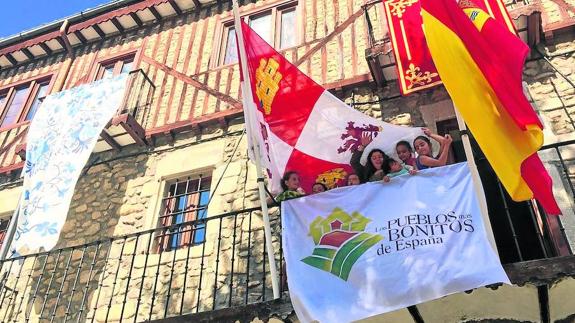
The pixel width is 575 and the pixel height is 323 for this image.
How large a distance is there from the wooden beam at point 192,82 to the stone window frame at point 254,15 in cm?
50

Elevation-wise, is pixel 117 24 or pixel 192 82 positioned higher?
pixel 117 24

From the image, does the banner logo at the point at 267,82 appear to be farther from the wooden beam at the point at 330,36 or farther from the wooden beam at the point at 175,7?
the wooden beam at the point at 175,7

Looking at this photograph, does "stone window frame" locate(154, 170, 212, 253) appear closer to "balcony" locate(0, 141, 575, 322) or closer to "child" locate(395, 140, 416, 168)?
"balcony" locate(0, 141, 575, 322)

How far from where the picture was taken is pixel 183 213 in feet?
25.2

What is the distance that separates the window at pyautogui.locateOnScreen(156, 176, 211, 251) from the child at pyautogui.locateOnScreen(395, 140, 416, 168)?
2.93 meters

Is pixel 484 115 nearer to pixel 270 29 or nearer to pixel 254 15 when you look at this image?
pixel 270 29

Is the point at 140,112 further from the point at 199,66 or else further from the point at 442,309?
the point at 442,309

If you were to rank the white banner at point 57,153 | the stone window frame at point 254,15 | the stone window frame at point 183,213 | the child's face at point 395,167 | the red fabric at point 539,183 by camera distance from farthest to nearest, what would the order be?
1. the stone window frame at point 254,15
2. the stone window frame at point 183,213
3. the white banner at point 57,153
4. the child's face at point 395,167
5. the red fabric at point 539,183

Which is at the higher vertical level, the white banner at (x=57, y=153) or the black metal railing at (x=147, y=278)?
the white banner at (x=57, y=153)

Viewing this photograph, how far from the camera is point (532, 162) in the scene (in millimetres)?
4652

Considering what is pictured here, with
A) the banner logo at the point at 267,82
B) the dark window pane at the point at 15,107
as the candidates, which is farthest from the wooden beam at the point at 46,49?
the banner logo at the point at 267,82

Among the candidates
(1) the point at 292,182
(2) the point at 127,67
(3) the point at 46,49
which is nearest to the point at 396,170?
(1) the point at 292,182

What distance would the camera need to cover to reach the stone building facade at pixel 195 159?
5848 mm

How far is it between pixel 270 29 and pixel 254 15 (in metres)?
0.67
